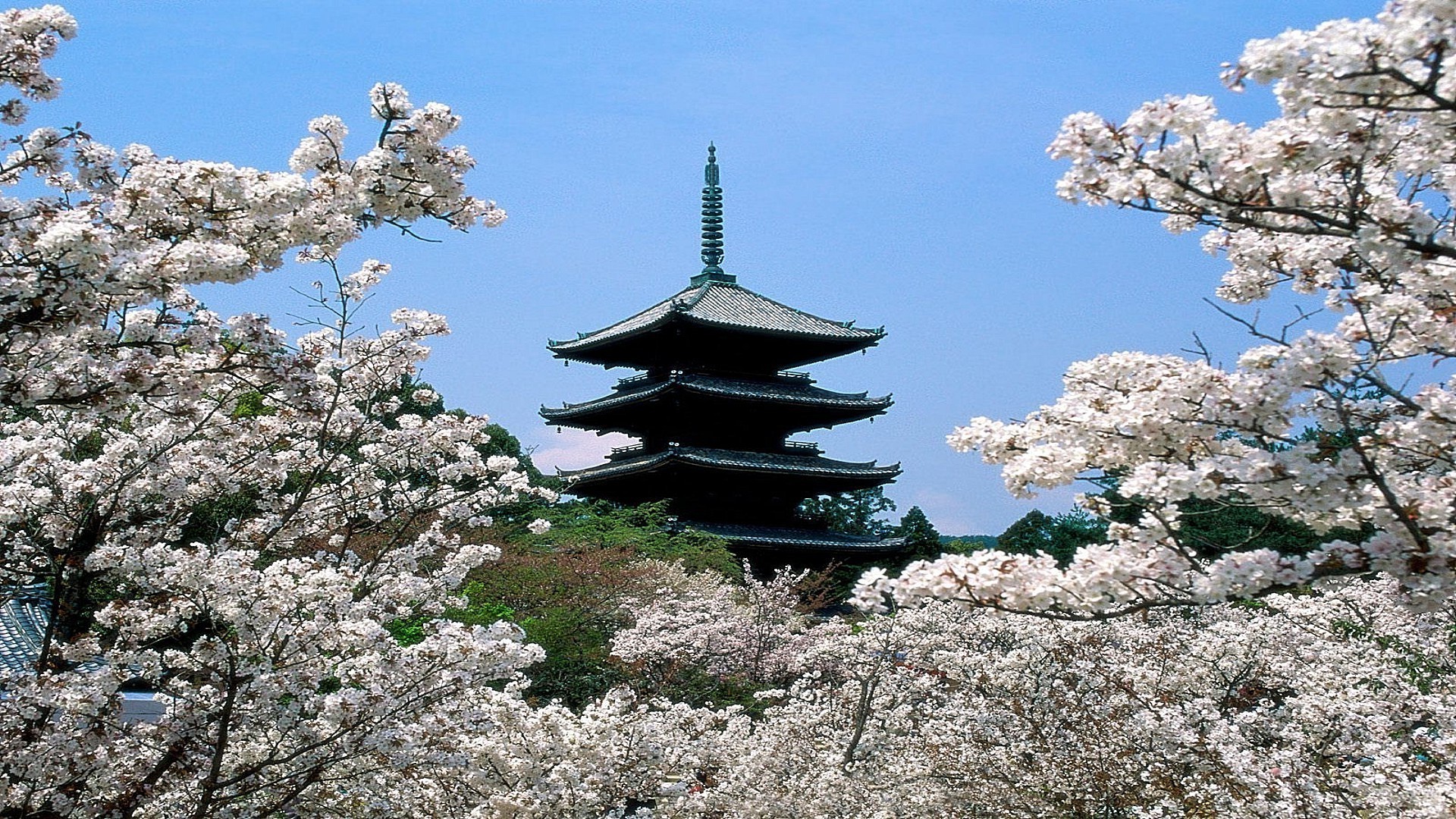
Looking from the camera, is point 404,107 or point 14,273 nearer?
point 14,273

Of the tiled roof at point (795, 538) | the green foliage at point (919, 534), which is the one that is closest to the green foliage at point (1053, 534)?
the green foliage at point (919, 534)

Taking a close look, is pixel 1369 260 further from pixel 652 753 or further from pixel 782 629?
pixel 782 629

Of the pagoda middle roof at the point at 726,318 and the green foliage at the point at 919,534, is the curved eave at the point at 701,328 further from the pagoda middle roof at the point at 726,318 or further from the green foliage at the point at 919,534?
the green foliage at the point at 919,534

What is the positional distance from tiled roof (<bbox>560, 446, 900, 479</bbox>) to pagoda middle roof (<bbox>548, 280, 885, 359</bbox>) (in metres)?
2.85

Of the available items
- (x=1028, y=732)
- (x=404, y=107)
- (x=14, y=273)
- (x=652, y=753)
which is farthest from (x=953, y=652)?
(x=14, y=273)

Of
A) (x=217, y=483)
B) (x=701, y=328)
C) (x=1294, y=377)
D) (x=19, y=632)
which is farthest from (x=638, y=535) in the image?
(x=1294, y=377)

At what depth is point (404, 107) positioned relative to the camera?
4980 mm

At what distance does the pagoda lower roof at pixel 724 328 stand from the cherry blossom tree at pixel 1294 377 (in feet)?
77.5

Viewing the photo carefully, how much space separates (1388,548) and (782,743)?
6930 millimetres

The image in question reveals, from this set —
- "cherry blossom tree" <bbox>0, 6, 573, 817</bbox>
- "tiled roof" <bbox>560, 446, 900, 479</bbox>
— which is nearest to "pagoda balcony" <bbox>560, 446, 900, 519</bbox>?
"tiled roof" <bbox>560, 446, 900, 479</bbox>

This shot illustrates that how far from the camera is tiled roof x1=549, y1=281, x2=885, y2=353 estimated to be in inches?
1137

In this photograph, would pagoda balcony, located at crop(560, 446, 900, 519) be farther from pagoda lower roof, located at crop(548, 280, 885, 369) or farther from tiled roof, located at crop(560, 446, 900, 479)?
pagoda lower roof, located at crop(548, 280, 885, 369)

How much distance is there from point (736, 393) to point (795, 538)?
3.58 metres

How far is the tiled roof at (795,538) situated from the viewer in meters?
28.0
